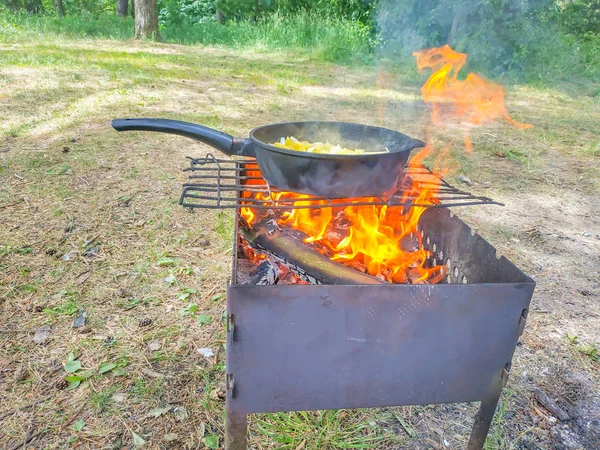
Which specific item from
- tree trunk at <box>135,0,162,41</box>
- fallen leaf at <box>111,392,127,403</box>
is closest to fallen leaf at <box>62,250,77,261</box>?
fallen leaf at <box>111,392,127,403</box>

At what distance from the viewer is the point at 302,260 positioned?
6.02ft

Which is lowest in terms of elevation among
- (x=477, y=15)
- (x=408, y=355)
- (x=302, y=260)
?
(x=408, y=355)

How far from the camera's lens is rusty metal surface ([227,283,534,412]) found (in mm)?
1381

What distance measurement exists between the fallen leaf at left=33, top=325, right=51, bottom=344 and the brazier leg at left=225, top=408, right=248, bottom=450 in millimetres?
1402

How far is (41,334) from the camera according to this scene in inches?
93.7

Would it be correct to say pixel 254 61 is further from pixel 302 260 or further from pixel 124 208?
pixel 302 260

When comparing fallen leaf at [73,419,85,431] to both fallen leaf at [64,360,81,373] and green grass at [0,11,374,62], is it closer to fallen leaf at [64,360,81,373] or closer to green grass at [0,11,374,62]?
fallen leaf at [64,360,81,373]

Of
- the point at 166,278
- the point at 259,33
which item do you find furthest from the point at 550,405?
the point at 259,33

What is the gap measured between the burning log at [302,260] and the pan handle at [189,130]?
400 mm

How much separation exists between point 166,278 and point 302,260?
145cm

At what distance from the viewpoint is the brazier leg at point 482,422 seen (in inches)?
65.8

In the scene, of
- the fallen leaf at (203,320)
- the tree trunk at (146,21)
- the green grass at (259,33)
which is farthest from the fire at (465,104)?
the tree trunk at (146,21)

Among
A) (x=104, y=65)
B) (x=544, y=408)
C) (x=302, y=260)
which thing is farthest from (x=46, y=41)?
(x=544, y=408)

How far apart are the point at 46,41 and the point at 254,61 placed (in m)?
5.75
